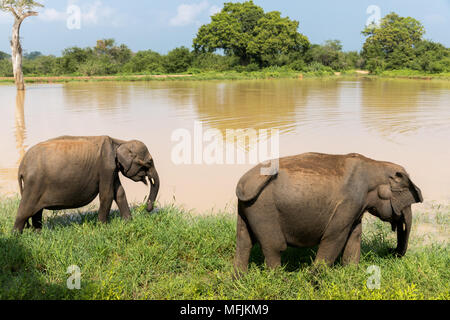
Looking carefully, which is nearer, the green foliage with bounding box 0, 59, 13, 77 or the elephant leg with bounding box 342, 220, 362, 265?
the elephant leg with bounding box 342, 220, 362, 265

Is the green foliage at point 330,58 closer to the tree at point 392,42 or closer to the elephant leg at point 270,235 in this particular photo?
the tree at point 392,42

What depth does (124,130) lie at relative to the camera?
13688 mm

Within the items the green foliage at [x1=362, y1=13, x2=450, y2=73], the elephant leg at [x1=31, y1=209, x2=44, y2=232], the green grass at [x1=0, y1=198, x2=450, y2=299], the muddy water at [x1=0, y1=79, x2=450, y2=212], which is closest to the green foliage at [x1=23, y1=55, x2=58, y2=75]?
the muddy water at [x1=0, y1=79, x2=450, y2=212]

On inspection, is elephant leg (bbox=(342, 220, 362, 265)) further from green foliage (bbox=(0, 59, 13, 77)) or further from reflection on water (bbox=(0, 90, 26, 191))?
green foliage (bbox=(0, 59, 13, 77))

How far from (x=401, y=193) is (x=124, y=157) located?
3.04m

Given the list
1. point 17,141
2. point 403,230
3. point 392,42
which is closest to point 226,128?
point 17,141

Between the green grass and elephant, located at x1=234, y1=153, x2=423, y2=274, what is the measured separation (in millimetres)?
239

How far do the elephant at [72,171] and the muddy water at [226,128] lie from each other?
1802 mm

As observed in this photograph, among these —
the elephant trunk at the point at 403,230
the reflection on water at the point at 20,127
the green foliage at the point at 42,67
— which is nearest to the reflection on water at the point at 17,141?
the reflection on water at the point at 20,127

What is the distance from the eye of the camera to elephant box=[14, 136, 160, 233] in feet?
15.6

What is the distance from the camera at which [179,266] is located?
4.33 m

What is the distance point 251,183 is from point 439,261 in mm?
2104
